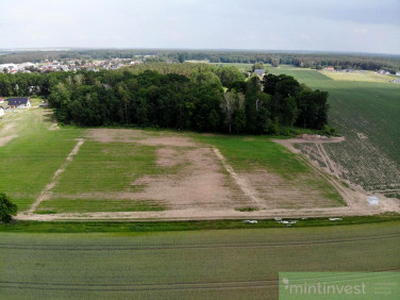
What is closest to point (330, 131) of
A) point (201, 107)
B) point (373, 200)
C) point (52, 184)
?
point (201, 107)

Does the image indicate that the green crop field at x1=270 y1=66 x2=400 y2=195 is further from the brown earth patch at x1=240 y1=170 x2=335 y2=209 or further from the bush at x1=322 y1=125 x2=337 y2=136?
the brown earth patch at x1=240 y1=170 x2=335 y2=209

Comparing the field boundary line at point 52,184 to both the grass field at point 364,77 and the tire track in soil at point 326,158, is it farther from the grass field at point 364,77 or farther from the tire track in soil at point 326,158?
the grass field at point 364,77

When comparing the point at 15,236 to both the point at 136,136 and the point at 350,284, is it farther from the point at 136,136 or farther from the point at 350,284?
the point at 136,136

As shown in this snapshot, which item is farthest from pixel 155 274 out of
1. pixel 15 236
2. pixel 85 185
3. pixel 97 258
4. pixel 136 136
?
pixel 136 136

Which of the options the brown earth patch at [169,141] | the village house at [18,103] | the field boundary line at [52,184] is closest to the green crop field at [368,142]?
the brown earth patch at [169,141]

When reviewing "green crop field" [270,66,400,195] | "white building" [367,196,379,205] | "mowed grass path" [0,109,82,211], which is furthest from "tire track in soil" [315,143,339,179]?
"mowed grass path" [0,109,82,211]

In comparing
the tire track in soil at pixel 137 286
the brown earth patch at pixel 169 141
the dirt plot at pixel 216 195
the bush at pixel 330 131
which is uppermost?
the bush at pixel 330 131

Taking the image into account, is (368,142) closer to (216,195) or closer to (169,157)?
(216,195)

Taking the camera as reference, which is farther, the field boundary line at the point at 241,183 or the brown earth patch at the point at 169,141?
the brown earth patch at the point at 169,141
